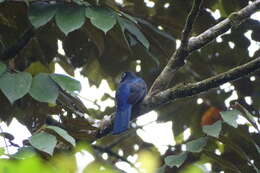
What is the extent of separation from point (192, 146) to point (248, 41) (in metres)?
2.16

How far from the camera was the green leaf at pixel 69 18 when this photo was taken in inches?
118

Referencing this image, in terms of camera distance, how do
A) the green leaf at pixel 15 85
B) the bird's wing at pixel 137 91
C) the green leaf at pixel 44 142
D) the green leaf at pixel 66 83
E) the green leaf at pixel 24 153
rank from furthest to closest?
1. the bird's wing at pixel 137 91
2. the green leaf at pixel 66 83
3. the green leaf at pixel 15 85
4. the green leaf at pixel 44 142
5. the green leaf at pixel 24 153

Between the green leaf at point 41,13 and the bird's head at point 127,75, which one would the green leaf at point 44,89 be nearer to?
the green leaf at point 41,13

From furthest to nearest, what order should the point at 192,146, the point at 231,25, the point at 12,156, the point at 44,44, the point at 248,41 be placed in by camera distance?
1. the point at 248,41
2. the point at 44,44
3. the point at 231,25
4. the point at 192,146
5. the point at 12,156

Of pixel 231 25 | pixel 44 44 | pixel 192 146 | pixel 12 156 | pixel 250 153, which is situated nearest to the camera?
pixel 12 156

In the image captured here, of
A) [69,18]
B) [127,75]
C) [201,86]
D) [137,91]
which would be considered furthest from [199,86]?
[127,75]

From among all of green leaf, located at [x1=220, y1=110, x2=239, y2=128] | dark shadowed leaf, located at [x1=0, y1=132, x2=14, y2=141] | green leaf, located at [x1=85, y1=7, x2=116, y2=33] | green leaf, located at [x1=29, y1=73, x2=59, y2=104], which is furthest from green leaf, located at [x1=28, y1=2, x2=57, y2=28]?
green leaf, located at [x1=220, y1=110, x2=239, y2=128]

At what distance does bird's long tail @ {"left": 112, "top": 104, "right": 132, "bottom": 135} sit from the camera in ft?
12.8

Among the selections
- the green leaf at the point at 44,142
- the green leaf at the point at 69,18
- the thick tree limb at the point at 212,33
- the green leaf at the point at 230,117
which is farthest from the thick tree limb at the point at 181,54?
the green leaf at the point at 44,142

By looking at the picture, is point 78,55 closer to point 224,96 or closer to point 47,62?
point 47,62

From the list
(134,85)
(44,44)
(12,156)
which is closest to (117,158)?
(134,85)

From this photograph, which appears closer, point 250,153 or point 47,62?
point 250,153

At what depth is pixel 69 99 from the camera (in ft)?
11.9

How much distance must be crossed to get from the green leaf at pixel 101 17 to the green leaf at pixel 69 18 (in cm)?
5
